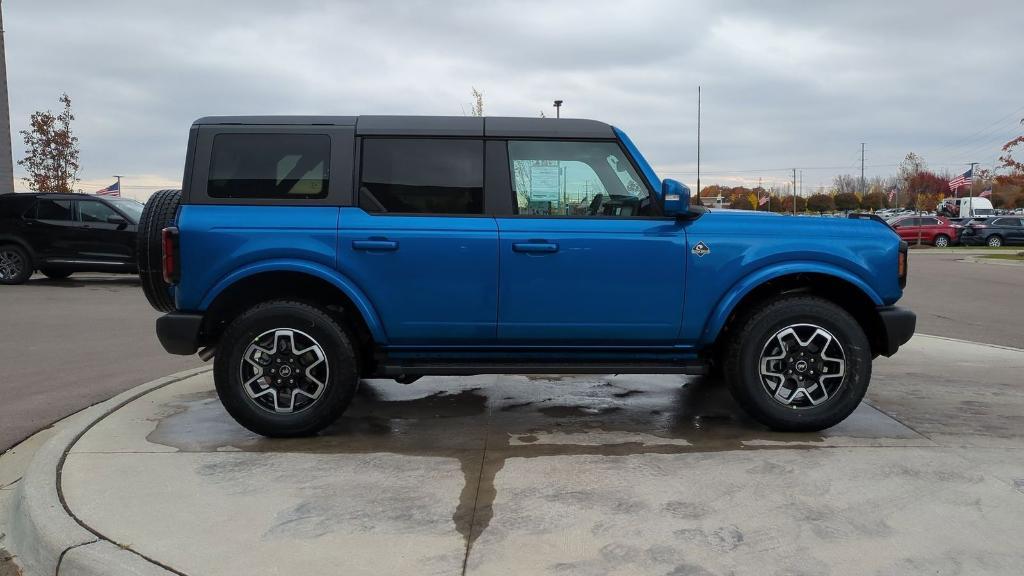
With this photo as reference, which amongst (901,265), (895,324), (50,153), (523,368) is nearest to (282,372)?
(523,368)

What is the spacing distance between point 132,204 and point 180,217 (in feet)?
42.0

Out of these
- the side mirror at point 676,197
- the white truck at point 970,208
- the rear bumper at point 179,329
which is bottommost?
the rear bumper at point 179,329

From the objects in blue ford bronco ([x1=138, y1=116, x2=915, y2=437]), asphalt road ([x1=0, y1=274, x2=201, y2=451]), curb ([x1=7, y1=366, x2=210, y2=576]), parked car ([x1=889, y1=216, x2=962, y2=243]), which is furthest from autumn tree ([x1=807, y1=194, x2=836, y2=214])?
curb ([x1=7, y1=366, x2=210, y2=576])

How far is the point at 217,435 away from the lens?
4797mm

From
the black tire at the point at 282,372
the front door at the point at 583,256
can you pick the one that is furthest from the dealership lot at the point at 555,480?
the front door at the point at 583,256

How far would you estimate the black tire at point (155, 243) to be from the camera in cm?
480

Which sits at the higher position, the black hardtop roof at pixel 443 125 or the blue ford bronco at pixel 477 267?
the black hardtop roof at pixel 443 125

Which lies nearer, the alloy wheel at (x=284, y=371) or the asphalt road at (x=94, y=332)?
the alloy wheel at (x=284, y=371)

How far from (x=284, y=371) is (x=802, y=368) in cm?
309

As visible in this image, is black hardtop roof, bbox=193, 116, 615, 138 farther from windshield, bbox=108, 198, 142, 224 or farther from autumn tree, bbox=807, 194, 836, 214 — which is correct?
autumn tree, bbox=807, 194, 836, 214

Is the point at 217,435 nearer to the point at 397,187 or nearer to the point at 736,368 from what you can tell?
the point at 397,187

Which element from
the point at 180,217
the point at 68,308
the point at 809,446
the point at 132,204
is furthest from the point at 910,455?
the point at 132,204

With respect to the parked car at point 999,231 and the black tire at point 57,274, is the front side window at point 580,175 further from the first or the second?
the parked car at point 999,231

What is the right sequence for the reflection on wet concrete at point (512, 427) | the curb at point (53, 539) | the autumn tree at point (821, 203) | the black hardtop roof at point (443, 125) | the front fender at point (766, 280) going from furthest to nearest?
1. the autumn tree at point (821, 203)
2. the black hardtop roof at point (443, 125)
3. the front fender at point (766, 280)
4. the reflection on wet concrete at point (512, 427)
5. the curb at point (53, 539)
